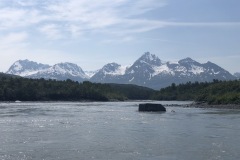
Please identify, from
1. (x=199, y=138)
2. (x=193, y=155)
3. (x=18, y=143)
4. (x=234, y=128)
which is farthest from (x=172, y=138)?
(x=18, y=143)

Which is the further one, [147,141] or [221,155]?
[147,141]

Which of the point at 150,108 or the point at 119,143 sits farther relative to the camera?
the point at 150,108

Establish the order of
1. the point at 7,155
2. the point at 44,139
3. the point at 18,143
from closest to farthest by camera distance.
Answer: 1. the point at 7,155
2. the point at 18,143
3. the point at 44,139

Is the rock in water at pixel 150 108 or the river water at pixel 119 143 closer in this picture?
the river water at pixel 119 143

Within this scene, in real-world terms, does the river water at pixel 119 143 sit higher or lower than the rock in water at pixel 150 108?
lower

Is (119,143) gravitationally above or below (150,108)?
below

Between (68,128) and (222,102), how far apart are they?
8296 centimetres

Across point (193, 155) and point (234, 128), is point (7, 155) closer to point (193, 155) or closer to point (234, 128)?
point (193, 155)

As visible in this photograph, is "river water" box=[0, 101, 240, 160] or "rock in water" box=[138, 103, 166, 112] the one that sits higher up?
"rock in water" box=[138, 103, 166, 112]

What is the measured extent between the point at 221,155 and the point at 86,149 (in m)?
12.7

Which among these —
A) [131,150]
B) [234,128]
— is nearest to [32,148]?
[131,150]

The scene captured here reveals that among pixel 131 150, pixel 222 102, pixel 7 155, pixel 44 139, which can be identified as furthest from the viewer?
pixel 222 102

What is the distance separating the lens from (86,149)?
123 feet

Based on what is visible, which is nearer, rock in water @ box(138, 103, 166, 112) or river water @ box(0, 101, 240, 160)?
river water @ box(0, 101, 240, 160)
